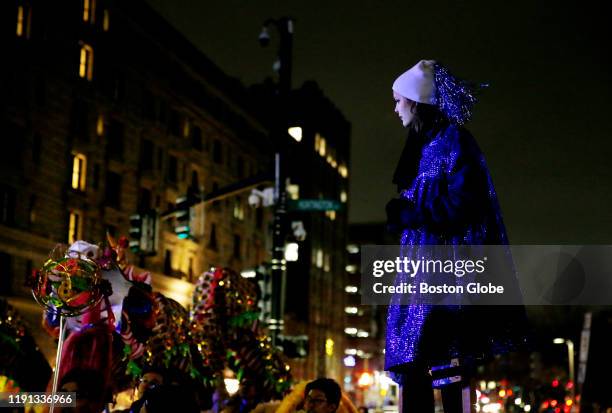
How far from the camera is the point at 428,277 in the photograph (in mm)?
4277

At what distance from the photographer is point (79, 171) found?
4597 cm

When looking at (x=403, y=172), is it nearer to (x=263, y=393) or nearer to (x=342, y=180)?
(x=263, y=393)

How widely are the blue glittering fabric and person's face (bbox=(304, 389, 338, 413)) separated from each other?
2062 millimetres

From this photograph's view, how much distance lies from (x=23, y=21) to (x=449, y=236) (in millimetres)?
40157

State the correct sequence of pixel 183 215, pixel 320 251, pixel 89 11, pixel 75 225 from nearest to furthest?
pixel 183 215 < pixel 75 225 < pixel 89 11 < pixel 320 251

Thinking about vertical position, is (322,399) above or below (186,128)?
below

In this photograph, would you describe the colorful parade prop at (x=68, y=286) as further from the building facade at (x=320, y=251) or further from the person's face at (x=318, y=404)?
the building facade at (x=320, y=251)

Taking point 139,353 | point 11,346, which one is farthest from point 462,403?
point 11,346

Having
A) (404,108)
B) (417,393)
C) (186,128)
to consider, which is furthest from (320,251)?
(417,393)

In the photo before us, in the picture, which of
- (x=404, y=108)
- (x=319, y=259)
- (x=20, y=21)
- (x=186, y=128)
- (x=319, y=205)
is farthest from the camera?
(x=319, y=259)

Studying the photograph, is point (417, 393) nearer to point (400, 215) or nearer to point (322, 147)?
point (400, 215)

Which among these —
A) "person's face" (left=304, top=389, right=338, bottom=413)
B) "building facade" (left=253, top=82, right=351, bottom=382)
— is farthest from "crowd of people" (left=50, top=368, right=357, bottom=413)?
"building facade" (left=253, top=82, right=351, bottom=382)

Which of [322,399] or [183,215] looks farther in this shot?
[183,215]

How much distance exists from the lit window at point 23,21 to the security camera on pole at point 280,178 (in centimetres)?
2472
